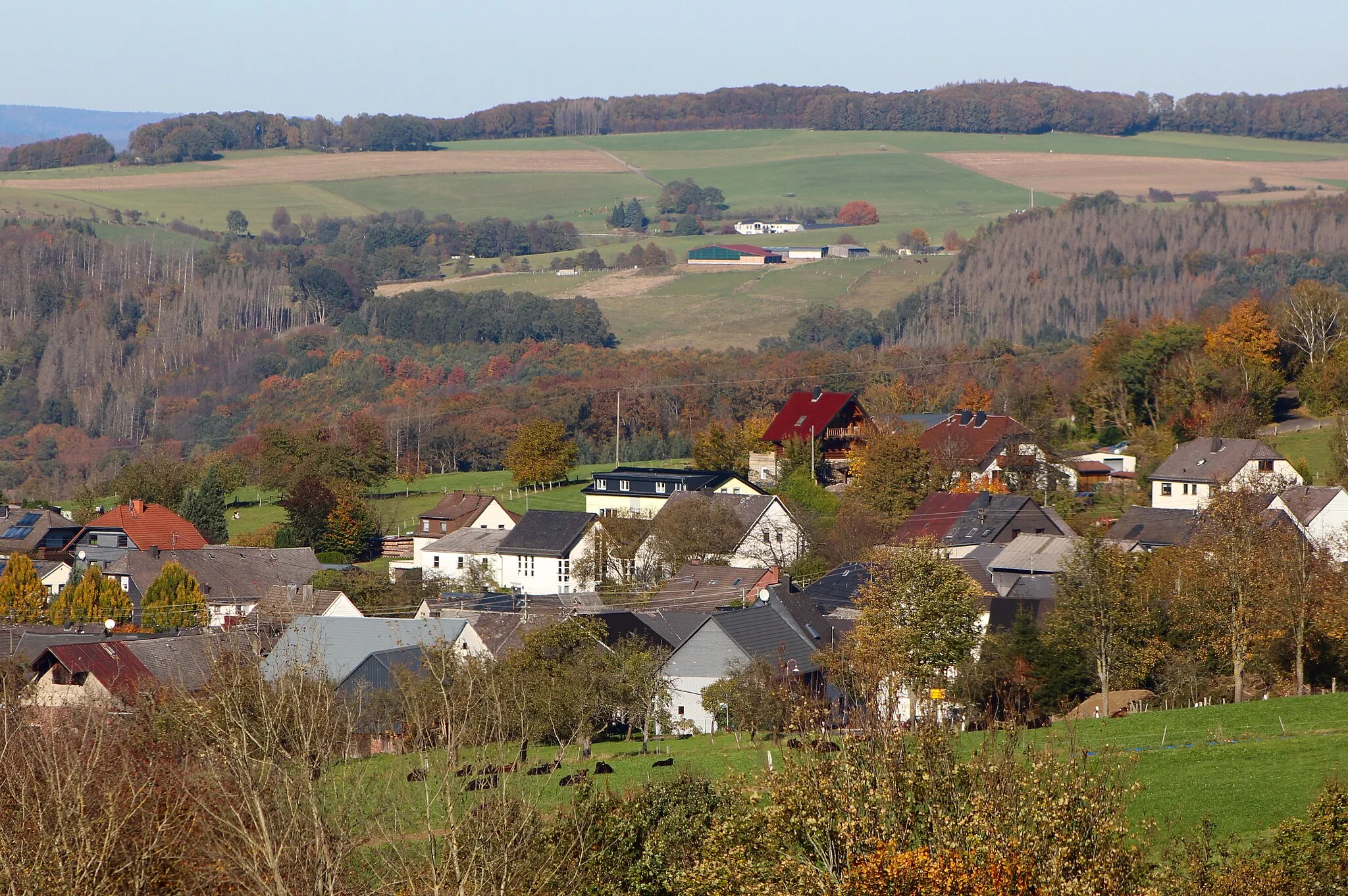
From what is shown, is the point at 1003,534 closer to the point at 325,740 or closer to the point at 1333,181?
the point at 325,740

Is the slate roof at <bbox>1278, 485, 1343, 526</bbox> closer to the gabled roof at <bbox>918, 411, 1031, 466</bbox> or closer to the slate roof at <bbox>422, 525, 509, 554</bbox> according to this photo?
the gabled roof at <bbox>918, 411, 1031, 466</bbox>

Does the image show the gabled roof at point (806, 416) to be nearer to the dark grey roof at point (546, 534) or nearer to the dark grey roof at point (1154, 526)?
the dark grey roof at point (546, 534)

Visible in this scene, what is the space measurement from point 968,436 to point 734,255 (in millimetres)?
115511

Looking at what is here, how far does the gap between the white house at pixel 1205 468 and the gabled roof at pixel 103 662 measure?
36.5 meters

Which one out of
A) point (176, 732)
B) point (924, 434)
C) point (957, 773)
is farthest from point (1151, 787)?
point (924, 434)

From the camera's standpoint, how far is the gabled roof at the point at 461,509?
226 feet

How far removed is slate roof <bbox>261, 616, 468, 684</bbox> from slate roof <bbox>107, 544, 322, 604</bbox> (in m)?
11.5

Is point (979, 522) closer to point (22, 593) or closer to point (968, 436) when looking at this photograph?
point (968, 436)

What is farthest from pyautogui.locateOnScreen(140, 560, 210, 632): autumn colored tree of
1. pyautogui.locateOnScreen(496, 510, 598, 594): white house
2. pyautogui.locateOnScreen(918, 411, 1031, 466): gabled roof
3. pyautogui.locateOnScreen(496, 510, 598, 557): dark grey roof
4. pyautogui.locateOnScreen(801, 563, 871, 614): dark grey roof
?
pyautogui.locateOnScreen(918, 411, 1031, 466): gabled roof

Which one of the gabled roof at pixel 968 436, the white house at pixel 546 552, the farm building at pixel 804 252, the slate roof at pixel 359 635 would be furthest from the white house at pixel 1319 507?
the farm building at pixel 804 252

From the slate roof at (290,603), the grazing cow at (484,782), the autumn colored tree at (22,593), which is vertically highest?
the grazing cow at (484,782)

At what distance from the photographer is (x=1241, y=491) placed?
127ft

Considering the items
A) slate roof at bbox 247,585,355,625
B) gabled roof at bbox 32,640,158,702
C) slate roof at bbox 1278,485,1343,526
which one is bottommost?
slate roof at bbox 247,585,355,625

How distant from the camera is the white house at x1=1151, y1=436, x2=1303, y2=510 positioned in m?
61.1
